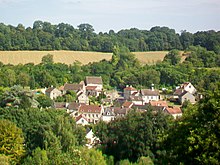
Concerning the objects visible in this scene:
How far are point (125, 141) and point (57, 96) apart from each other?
2383cm

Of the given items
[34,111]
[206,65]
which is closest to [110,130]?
[34,111]

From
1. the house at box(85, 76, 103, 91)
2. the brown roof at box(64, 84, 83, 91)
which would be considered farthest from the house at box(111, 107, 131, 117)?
the house at box(85, 76, 103, 91)

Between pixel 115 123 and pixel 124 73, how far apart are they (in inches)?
1192

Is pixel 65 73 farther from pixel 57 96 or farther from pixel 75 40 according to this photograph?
pixel 75 40

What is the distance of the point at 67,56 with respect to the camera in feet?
239

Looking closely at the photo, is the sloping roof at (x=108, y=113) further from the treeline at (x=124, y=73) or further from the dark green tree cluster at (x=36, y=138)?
the treeline at (x=124, y=73)

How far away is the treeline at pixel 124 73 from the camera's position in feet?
166

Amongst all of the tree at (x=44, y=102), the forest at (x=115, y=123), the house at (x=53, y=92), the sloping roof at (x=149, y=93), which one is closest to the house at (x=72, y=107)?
the tree at (x=44, y=102)

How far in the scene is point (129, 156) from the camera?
76.5 feet

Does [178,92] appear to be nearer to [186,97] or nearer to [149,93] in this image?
[186,97]

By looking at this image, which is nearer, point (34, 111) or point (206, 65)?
point (34, 111)

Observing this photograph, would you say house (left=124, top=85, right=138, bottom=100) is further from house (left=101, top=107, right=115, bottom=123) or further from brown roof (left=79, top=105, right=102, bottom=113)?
house (left=101, top=107, right=115, bottom=123)

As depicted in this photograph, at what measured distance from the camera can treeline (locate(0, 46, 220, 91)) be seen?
5056 centimetres

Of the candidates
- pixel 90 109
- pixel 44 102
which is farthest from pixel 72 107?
pixel 44 102
